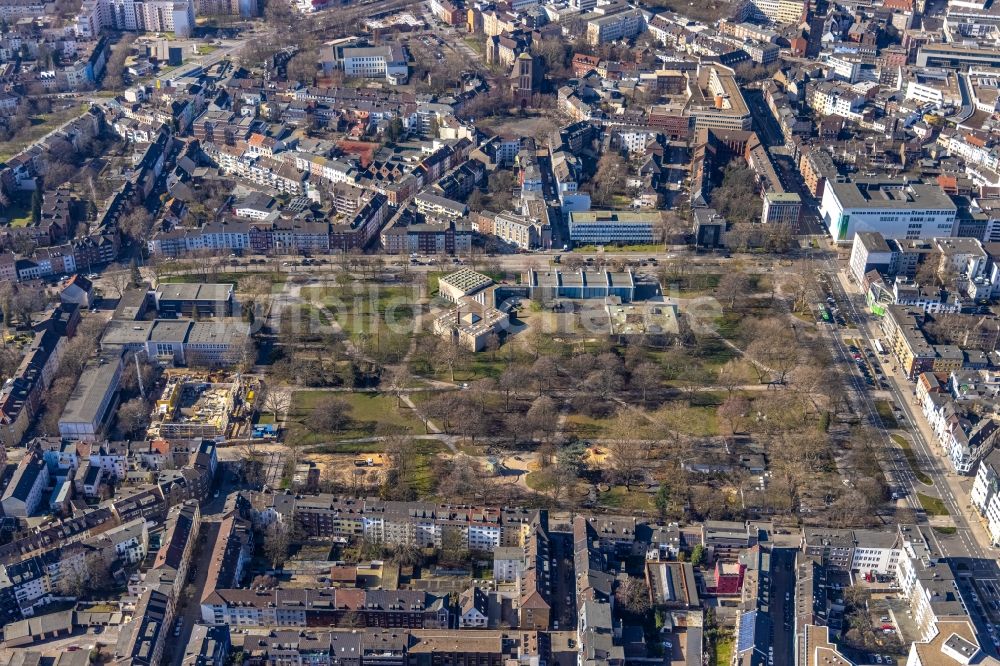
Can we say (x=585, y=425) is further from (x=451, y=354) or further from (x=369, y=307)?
(x=369, y=307)

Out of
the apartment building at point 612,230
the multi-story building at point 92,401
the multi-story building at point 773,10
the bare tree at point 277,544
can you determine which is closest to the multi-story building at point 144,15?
the multi-story building at point 773,10

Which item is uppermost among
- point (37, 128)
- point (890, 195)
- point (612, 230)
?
point (890, 195)

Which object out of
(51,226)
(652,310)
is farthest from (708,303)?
(51,226)

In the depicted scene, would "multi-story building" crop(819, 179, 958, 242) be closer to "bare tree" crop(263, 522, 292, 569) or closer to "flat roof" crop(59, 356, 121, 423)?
"bare tree" crop(263, 522, 292, 569)

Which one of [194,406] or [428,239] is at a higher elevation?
[428,239]

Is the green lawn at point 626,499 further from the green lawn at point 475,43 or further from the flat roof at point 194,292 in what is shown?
the green lawn at point 475,43

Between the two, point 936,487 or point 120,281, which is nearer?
point 936,487

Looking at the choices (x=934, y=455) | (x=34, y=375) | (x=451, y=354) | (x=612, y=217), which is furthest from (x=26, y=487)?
(x=934, y=455)
